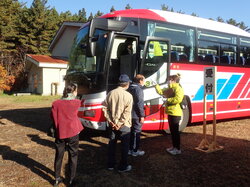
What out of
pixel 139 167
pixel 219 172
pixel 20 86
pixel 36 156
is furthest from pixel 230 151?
pixel 20 86

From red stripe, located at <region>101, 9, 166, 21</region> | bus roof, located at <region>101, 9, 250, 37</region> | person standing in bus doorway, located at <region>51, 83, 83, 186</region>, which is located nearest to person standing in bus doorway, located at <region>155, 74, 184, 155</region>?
person standing in bus doorway, located at <region>51, 83, 83, 186</region>

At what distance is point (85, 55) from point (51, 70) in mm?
17407

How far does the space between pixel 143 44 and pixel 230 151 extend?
3708 mm

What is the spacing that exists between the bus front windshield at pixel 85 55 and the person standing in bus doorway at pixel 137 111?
4.85 ft

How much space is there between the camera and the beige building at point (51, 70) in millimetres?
22938

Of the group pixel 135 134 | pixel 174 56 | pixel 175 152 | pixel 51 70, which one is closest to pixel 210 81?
pixel 174 56

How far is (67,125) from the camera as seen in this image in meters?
4.05

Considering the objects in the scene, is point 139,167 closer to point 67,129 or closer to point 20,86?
point 67,129

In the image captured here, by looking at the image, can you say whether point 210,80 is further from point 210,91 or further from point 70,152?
point 70,152

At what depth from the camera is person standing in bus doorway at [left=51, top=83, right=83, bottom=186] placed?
4039 mm

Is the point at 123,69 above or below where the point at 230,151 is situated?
above

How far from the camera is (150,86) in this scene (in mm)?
6961

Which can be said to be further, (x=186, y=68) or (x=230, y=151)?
(x=186, y=68)

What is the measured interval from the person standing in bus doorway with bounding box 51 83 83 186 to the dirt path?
1.47ft
